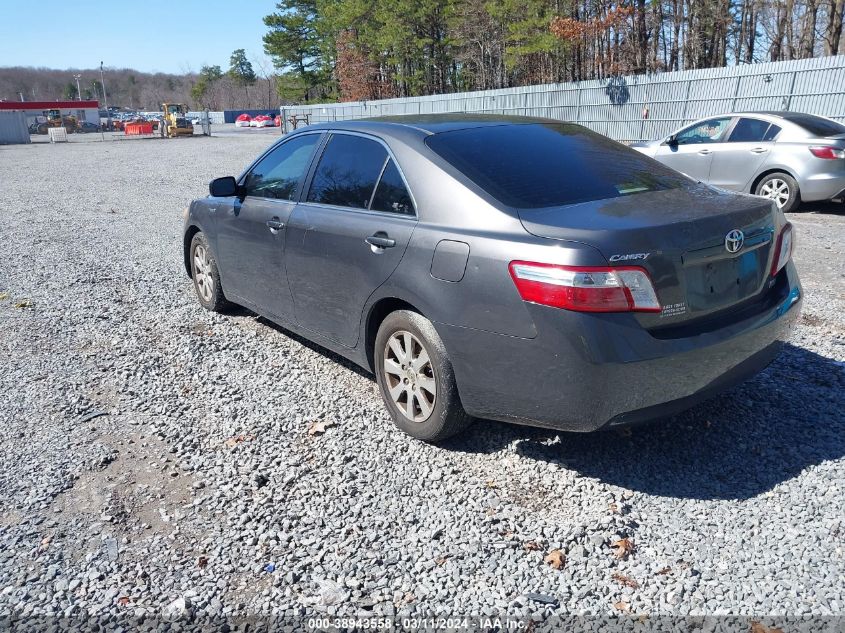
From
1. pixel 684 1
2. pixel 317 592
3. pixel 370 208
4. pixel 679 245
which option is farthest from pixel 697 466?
pixel 684 1

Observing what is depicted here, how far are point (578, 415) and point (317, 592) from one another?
51.0 inches

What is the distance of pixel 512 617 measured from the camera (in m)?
2.41

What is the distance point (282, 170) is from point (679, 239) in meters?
2.95

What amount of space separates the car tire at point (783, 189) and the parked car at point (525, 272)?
744 cm

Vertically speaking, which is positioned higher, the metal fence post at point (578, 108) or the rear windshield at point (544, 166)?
the metal fence post at point (578, 108)

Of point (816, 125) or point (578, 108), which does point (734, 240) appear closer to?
point (816, 125)

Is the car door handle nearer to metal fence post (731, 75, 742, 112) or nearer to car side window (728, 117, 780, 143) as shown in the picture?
car side window (728, 117, 780, 143)

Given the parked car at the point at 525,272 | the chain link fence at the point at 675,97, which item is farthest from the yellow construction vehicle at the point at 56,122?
the parked car at the point at 525,272

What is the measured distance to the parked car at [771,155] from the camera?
9.82m

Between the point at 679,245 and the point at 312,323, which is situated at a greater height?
the point at 679,245

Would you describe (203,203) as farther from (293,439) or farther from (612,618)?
(612,618)

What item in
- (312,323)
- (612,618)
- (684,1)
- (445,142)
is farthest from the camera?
(684,1)

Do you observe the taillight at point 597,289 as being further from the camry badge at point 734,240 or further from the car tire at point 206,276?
the car tire at point 206,276

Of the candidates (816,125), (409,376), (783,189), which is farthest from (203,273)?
(816,125)
